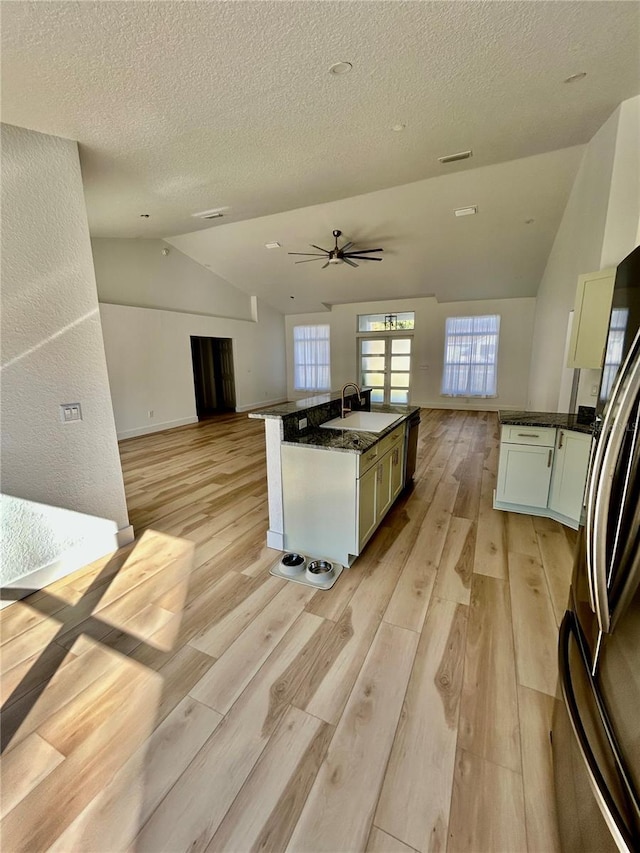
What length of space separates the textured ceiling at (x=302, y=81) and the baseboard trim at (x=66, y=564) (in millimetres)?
2628

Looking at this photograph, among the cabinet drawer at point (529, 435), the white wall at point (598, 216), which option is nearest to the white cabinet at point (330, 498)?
the cabinet drawer at point (529, 435)

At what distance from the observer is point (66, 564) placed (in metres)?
2.32

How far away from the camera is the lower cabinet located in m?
2.77

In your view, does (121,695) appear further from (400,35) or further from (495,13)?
(495,13)

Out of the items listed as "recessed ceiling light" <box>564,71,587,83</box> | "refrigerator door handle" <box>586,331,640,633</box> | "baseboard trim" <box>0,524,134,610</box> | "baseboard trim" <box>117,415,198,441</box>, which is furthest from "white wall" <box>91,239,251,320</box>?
"refrigerator door handle" <box>586,331,640,633</box>

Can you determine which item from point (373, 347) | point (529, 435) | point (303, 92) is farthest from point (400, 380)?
point (303, 92)

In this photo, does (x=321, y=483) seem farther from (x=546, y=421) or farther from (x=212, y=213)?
(x=212, y=213)

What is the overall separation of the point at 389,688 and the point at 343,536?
93cm

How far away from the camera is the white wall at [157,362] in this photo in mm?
5727

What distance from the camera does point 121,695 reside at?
150 cm

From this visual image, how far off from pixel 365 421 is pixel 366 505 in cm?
85

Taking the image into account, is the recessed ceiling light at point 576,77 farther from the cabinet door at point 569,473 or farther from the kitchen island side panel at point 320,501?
the kitchen island side panel at point 320,501

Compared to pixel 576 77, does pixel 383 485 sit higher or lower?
lower

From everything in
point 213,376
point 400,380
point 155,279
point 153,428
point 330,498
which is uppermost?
point 155,279
